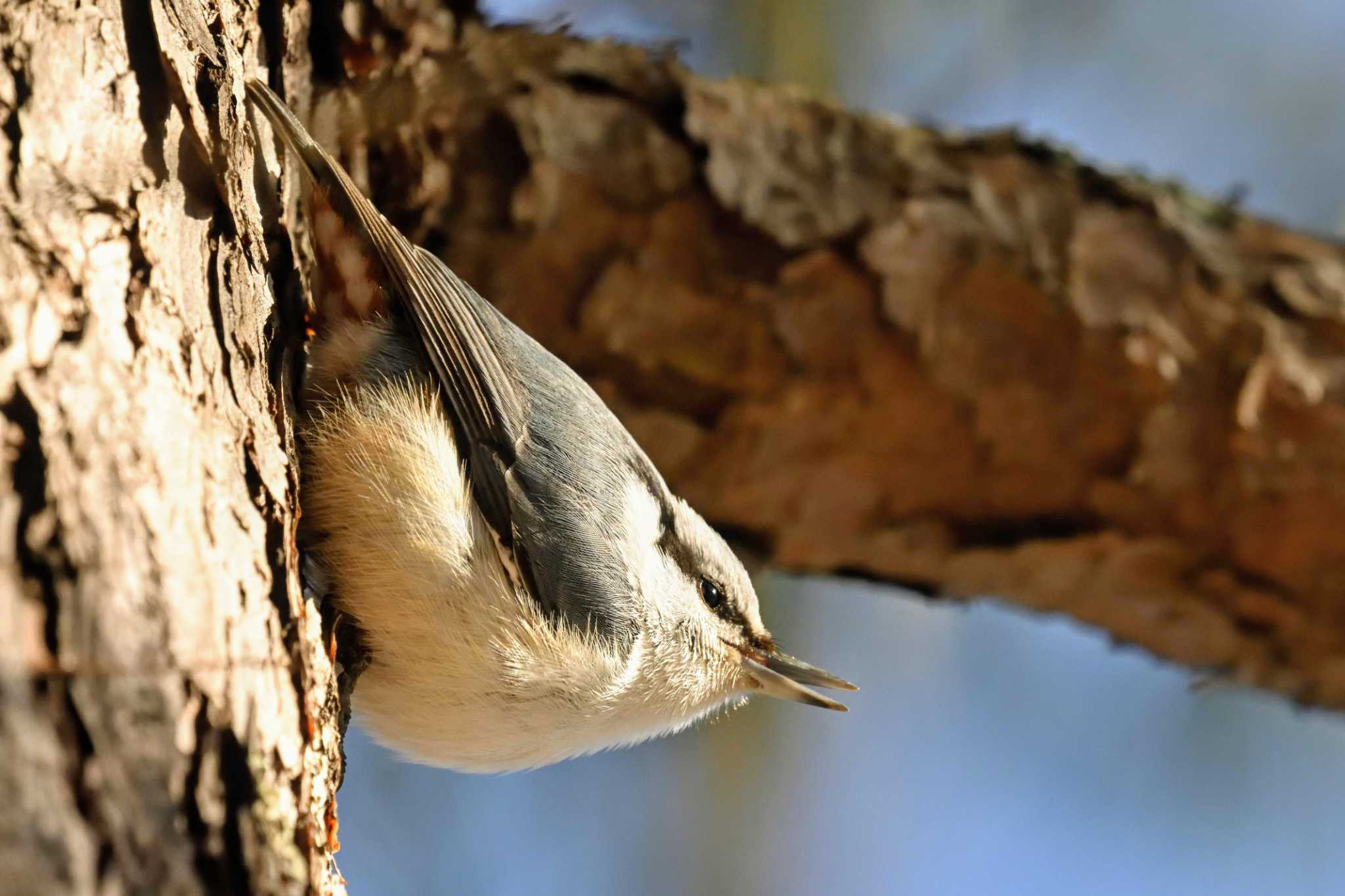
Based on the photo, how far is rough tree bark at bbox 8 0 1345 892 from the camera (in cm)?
113

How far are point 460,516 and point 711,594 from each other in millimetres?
538

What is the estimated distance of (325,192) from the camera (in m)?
1.41

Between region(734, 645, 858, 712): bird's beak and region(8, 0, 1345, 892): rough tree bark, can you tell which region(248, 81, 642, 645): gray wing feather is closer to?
region(8, 0, 1345, 892): rough tree bark

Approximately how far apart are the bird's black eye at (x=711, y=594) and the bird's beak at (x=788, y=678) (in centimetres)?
7

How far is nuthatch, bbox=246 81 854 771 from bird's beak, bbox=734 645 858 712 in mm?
202

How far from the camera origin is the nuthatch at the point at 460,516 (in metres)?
1.33

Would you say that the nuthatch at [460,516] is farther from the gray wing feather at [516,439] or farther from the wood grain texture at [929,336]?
the wood grain texture at [929,336]

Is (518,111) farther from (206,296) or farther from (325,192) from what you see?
(206,296)

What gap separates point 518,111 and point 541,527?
85 centimetres

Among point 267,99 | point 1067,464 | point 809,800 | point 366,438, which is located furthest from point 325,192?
point 809,800

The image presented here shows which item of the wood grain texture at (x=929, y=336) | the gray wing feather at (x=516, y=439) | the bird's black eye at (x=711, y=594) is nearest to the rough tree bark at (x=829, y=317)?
the wood grain texture at (x=929, y=336)

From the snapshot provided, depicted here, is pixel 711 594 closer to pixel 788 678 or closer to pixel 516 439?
pixel 788 678

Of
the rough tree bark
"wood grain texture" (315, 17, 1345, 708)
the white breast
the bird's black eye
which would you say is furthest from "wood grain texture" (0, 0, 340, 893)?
"wood grain texture" (315, 17, 1345, 708)

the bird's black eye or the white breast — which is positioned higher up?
the bird's black eye
